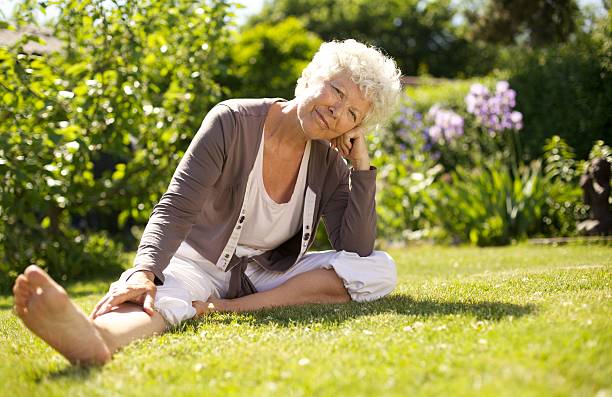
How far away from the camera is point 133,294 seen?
2873mm

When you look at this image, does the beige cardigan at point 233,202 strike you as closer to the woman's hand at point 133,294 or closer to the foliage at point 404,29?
the woman's hand at point 133,294

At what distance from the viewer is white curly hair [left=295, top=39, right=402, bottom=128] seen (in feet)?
11.1

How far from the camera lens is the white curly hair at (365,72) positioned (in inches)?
133

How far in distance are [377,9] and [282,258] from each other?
3391cm

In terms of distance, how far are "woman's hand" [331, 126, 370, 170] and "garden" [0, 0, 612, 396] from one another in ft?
2.50

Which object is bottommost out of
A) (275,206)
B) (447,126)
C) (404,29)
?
(275,206)

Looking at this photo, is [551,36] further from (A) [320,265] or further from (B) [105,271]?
(A) [320,265]

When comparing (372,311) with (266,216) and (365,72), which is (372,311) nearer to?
(266,216)

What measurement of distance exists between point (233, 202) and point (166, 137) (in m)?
3.04

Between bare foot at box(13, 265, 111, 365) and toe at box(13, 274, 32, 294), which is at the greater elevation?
toe at box(13, 274, 32, 294)

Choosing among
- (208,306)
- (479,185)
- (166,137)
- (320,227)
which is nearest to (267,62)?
(320,227)

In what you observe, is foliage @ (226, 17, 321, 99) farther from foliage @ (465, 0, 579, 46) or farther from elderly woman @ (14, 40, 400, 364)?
elderly woman @ (14, 40, 400, 364)

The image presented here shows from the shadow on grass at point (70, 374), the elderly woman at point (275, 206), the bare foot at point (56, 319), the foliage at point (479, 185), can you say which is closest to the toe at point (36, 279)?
the bare foot at point (56, 319)

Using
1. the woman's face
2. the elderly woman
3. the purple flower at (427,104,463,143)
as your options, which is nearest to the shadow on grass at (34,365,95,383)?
the elderly woman
